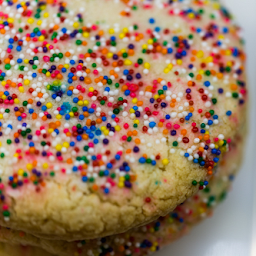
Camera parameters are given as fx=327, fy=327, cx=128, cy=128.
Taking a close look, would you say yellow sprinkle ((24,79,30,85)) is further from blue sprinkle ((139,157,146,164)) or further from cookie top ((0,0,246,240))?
blue sprinkle ((139,157,146,164))

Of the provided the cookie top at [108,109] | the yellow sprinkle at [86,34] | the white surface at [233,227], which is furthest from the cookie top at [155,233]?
the yellow sprinkle at [86,34]

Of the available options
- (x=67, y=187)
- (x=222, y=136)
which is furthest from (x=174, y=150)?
(x=67, y=187)

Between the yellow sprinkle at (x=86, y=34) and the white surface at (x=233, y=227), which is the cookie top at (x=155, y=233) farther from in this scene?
the yellow sprinkle at (x=86, y=34)

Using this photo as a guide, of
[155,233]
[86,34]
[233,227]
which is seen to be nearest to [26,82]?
[86,34]

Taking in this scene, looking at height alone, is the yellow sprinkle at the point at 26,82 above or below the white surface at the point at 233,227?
above

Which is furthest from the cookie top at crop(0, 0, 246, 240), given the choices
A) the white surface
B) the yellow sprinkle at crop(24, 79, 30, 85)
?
the white surface

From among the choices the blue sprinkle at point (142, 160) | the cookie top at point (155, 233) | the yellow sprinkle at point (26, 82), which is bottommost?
the cookie top at point (155, 233)
